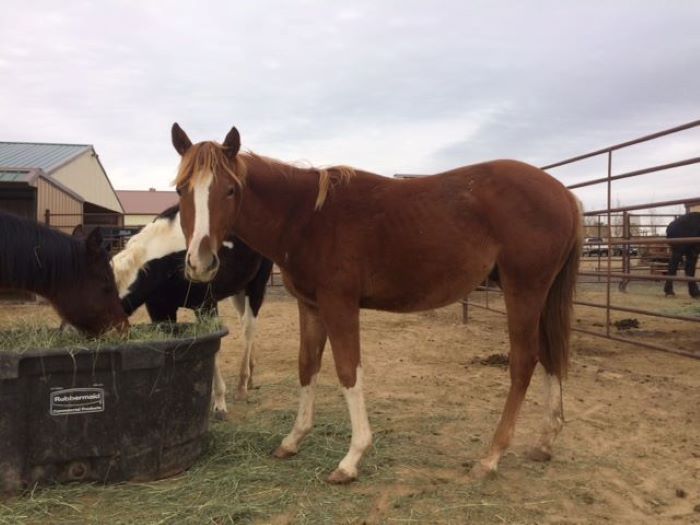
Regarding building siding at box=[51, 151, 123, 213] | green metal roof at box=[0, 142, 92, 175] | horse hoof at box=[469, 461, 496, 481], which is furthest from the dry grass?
building siding at box=[51, 151, 123, 213]

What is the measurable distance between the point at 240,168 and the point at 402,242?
999mm

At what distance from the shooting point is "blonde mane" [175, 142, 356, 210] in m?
2.55

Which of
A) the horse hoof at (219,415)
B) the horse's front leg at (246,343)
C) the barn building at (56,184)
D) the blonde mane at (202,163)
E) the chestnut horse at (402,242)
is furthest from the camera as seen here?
the barn building at (56,184)

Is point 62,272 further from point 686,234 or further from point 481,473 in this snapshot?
point 686,234

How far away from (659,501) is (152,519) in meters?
2.49

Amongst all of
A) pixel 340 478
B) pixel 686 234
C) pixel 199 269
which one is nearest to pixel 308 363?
pixel 340 478

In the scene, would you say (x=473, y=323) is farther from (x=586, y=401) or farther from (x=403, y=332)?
(x=586, y=401)

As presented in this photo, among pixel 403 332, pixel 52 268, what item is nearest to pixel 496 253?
pixel 52 268

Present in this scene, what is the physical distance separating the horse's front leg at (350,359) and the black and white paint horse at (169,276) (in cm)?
145

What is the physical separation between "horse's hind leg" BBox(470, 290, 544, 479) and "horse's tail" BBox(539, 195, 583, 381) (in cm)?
27

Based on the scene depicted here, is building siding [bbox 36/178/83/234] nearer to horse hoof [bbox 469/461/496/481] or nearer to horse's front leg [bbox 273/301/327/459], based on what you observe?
horse's front leg [bbox 273/301/327/459]

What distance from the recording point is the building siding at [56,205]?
12.1 metres

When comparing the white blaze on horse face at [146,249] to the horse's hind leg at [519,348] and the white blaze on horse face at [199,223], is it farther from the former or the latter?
the horse's hind leg at [519,348]

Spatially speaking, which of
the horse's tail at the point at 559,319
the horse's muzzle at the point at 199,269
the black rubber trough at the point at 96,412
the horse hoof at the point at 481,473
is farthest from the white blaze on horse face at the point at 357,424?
the horse's tail at the point at 559,319
